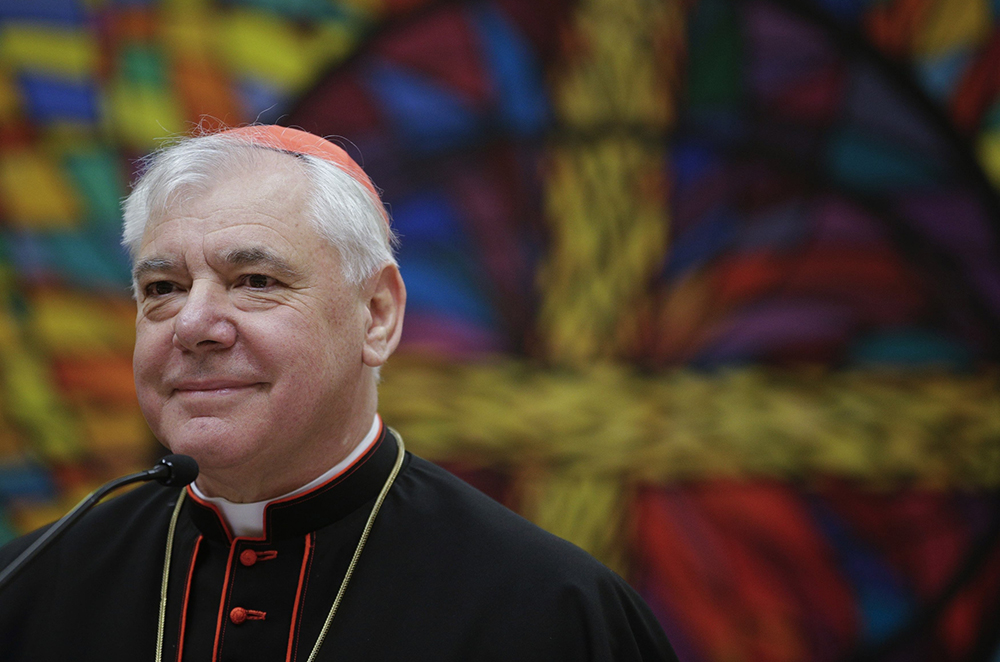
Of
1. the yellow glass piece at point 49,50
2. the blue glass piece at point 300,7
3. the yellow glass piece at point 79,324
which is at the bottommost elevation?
the yellow glass piece at point 79,324

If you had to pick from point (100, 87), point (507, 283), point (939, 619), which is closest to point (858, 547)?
point (939, 619)

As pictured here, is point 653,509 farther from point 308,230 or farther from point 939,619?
point 308,230

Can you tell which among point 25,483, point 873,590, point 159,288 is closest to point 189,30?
point 25,483

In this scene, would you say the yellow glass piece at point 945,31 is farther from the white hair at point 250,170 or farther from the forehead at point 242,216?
the forehead at point 242,216

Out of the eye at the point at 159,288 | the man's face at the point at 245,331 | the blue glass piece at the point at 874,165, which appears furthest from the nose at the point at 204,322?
the blue glass piece at the point at 874,165

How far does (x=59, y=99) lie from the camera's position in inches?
138

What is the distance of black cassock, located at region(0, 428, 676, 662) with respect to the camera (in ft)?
5.89

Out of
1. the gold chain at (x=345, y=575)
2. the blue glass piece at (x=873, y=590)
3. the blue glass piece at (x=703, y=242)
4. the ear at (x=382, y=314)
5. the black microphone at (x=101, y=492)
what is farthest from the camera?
the blue glass piece at (x=703, y=242)

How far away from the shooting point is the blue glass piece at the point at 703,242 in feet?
11.5

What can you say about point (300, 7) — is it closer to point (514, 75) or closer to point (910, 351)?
point (514, 75)

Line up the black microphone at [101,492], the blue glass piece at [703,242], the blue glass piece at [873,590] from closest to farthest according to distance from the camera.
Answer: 1. the black microphone at [101,492]
2. the blue glass piece at [873,590]
3. the blue glass piece at [703,242]

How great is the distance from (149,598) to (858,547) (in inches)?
99.8

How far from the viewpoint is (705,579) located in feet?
11.3

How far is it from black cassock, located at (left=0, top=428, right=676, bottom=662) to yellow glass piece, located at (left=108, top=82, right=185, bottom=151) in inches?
74.5
